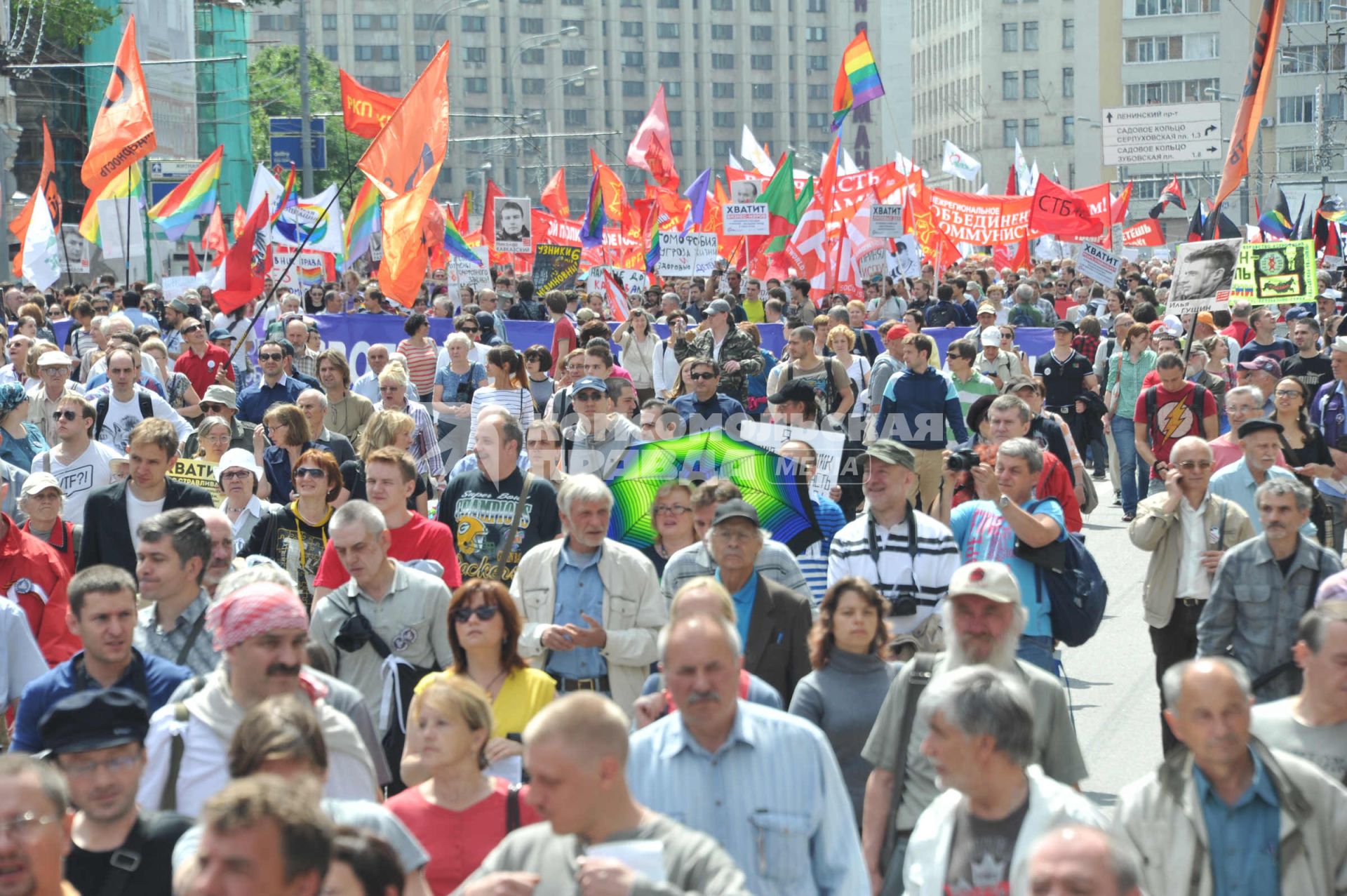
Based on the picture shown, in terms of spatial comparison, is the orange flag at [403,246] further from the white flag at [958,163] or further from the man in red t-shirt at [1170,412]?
the white flag at [958,163]

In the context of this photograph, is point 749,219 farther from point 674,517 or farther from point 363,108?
point 674,517

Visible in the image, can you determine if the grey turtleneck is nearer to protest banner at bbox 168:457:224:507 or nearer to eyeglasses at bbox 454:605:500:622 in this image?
eyeglasses at bbox 454:605:500:622

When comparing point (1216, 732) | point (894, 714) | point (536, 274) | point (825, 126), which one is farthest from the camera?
point (825, 126)

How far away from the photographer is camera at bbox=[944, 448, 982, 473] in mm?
8273

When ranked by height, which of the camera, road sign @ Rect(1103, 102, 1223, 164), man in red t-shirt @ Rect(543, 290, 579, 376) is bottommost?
the camera

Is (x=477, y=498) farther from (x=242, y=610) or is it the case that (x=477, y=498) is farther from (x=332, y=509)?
(x=242, y=610)

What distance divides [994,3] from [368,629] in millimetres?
119204

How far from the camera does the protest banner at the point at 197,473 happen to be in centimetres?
948

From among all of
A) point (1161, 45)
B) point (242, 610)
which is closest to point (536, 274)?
point (242, 610)

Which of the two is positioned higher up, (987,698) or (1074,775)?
(987,698)

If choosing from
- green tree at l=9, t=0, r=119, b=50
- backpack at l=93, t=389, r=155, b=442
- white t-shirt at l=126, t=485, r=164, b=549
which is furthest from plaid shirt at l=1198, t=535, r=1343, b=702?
green tree at l=9, t=0, r=119, b=50

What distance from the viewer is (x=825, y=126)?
154875 millimetres

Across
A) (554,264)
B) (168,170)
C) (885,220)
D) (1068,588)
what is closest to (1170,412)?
(1068,588)

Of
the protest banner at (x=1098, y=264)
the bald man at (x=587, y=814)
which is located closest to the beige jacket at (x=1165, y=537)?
the bald man at (x=587, y=814)
